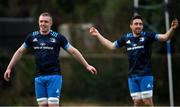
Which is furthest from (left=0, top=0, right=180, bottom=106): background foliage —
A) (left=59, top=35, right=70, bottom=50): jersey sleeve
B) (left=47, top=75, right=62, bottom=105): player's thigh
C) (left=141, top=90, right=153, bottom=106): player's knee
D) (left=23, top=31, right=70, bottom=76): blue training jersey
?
(left=47, top=75, right=62, bottom=105): player's thigh

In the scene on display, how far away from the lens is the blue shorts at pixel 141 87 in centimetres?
1367

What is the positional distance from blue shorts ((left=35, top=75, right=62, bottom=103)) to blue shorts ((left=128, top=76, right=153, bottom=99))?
6.24 feet

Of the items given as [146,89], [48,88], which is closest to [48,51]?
[48,88]

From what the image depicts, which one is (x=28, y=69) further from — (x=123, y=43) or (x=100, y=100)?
(x=123, y=43)

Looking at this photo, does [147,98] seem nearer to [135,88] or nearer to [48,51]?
[135,88]

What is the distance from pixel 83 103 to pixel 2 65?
3.40 metres

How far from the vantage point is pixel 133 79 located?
45.2ft

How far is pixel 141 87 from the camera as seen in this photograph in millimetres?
13750

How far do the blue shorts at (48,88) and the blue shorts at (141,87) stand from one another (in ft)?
6.24

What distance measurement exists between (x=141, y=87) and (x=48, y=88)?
2.19 metres

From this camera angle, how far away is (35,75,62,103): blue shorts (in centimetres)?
1249

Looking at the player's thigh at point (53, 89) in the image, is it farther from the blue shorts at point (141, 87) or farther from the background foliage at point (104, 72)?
the background foliage at point (104, 72)

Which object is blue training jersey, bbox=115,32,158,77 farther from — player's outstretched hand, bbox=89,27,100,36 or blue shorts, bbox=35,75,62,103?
blue shorts, bbox=35,75,62,103

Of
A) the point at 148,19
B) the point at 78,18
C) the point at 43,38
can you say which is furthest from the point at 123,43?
the point at 78,18
